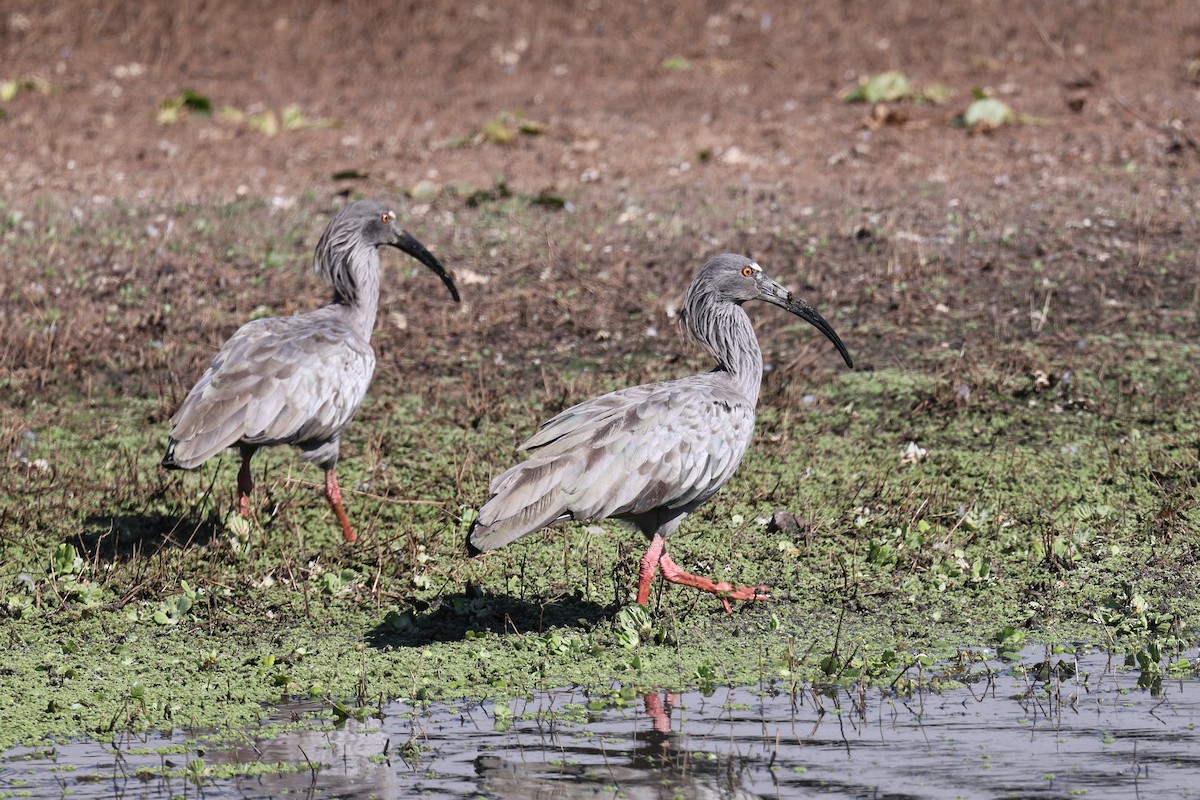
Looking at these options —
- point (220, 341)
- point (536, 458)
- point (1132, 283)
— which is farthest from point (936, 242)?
point (536, 458)

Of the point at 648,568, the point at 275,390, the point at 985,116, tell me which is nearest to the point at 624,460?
the point at 648,568

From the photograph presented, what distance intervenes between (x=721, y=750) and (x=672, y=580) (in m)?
1.67

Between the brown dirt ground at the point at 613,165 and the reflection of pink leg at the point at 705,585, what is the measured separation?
11.1 ft

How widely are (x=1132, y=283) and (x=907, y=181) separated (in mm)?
3331

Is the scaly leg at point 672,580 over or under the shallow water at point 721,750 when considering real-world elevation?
over

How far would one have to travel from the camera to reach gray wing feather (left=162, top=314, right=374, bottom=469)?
751 centimetres

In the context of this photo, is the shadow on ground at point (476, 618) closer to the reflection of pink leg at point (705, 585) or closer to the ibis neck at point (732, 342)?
the reflection of pink leg at point (705, 585)

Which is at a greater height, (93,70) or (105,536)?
(93,70)

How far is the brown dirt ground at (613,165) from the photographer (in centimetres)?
1113

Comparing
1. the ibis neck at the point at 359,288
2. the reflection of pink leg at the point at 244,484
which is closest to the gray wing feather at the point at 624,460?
the reflection of pink leg at the point at 244,484

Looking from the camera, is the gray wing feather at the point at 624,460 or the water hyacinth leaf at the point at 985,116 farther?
the water hyacinth leaf at the point at 985,116

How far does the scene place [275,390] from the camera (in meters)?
Answer: 7.78

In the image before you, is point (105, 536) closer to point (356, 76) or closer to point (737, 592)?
point (737, 592)

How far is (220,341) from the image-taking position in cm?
1095
